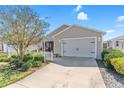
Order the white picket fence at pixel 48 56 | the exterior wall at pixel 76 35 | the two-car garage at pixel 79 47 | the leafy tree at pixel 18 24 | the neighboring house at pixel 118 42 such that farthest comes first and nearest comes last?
the neighboring house at pixel 118 42
the two-car garage at pixel 79 47
the exterior wall at pixel 76 35
the white picket fence at pixel 48 56
the leafy tree at pixel 18 24

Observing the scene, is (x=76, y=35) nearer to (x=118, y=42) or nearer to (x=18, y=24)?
(x=18, y=24)

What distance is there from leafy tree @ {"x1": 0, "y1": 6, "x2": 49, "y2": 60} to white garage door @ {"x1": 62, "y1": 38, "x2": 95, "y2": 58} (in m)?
5.60

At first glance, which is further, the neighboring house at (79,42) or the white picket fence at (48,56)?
the neighboring house at (79,42)

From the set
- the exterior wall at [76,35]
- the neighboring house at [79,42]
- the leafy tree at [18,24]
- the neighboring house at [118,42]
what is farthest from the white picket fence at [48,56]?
the neighboring house at [118,42]

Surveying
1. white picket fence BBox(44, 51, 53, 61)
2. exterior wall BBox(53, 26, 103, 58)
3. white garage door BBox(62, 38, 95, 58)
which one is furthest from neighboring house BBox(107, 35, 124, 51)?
white picket fence BBox(44, 51, 53, 61)

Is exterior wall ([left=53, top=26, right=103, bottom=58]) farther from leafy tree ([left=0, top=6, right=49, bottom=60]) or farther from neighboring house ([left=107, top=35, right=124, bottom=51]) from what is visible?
neighboring house ([left=107, top=35, right=124, bottom=51])

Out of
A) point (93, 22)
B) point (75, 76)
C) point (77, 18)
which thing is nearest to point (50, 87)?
point (75, 76)

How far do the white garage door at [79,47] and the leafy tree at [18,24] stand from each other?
5.60 m

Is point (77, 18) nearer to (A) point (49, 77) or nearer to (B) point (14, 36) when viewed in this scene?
(B) point (14, 36)

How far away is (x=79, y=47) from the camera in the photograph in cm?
1580

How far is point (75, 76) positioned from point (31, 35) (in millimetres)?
4792

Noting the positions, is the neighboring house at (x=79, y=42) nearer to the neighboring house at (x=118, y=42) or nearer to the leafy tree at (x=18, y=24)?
the leafy tree at (x=18, y=24)

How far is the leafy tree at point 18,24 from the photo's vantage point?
1064 cm
